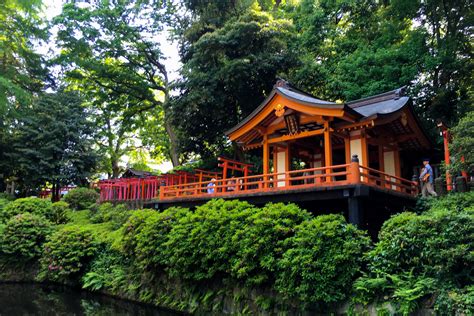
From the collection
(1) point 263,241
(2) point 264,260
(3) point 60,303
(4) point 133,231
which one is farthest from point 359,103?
(3) point 60,303

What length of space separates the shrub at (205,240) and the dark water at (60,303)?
1.51m

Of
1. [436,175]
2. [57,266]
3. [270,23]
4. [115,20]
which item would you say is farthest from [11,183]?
[436,175]

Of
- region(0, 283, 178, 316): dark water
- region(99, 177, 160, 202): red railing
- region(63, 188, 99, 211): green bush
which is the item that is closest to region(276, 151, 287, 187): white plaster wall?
region(99, 177, 160, 202): red railing

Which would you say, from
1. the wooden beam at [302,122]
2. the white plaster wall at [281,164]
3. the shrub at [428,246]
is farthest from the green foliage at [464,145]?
the white plaster wall at [281,164]

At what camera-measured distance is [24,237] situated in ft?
47.6

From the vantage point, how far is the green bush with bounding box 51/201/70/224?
56.0ft

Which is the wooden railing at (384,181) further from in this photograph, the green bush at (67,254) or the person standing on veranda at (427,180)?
the green bush at (67,254)

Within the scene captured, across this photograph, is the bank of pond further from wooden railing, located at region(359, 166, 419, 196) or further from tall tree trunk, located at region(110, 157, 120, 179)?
tall tree trunk, located at region(110, 157, 120, 179)

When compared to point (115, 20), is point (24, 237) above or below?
below

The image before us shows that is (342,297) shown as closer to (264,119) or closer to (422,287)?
(422,287)

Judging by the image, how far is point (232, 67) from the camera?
1822cm

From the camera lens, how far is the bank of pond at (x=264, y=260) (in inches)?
252

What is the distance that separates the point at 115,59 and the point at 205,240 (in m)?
21.7

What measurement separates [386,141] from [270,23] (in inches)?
362
